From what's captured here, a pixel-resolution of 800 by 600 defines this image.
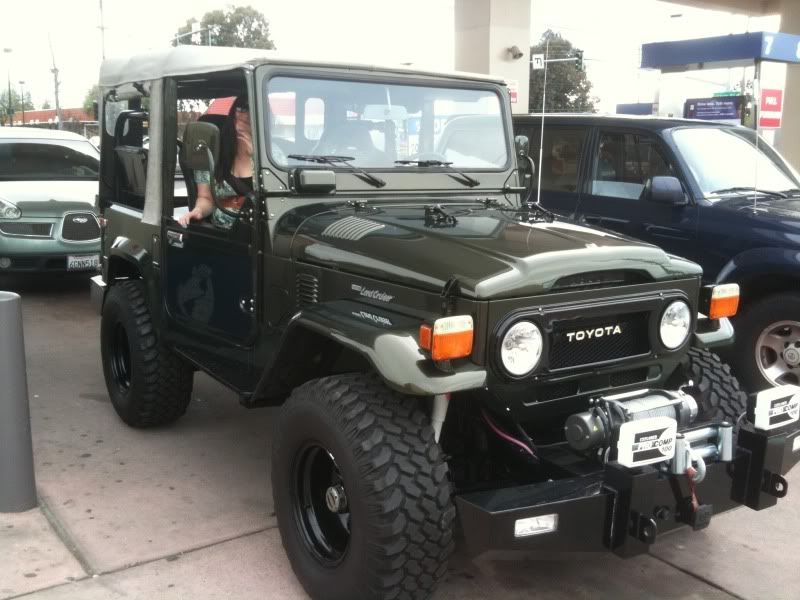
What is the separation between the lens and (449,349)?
2.57 metres

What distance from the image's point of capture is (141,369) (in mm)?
4453

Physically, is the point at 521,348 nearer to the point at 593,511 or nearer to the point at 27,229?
the point at 593,511

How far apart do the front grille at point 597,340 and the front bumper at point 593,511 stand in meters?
0.40

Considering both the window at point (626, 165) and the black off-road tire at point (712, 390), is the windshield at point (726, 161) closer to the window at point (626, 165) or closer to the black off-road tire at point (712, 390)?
the window at point (626, 165)

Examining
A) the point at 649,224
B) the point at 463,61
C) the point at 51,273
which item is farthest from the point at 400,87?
the point at 463,61

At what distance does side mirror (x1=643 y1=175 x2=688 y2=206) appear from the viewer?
18.0ft

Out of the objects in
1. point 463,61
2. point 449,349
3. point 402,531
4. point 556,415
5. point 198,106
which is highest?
point 463,61

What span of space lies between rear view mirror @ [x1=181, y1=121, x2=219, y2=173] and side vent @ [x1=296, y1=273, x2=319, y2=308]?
26.7 inches

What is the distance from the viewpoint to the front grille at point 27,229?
8188mm

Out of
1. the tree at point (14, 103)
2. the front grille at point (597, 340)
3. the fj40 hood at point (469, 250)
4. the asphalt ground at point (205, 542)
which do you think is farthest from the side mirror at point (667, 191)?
the tree at point (14, 103)

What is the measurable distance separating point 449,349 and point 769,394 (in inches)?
44.0

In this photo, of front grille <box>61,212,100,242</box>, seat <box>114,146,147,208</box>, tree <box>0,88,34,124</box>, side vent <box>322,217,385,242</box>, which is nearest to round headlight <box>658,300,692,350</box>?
side vent <box>322,217,385,242</box>

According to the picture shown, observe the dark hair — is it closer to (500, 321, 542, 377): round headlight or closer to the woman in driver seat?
the woman in driver seat

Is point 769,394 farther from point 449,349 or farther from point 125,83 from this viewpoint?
point 125,83
